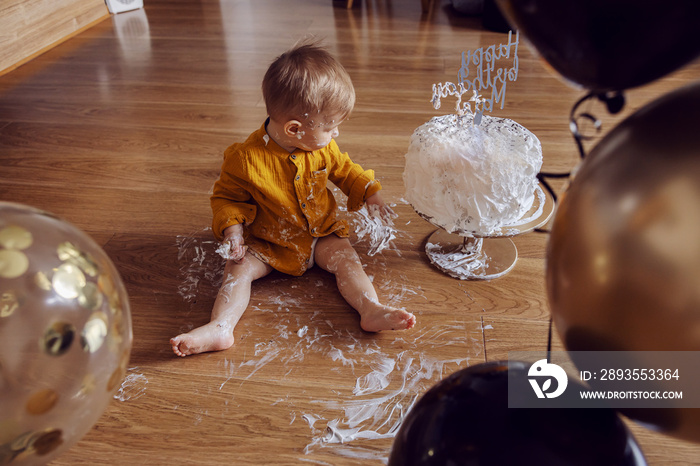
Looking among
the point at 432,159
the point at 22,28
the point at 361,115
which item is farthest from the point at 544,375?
the point at 22,28

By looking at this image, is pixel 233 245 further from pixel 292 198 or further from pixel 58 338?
pixel 58 338

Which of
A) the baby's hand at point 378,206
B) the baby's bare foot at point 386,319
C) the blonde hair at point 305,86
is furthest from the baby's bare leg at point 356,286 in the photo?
the blonde hair at point 305,86

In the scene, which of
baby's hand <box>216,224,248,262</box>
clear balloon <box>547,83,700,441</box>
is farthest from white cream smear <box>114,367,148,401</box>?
clear balloon <box>547,83,700,441</box>

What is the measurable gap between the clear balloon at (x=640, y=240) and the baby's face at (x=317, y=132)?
2.32ft

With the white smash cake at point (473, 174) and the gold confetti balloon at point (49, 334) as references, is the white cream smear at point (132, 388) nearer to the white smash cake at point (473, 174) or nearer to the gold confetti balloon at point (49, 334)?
the gold confetti balloon at point (49, 334)

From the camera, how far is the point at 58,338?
1.65ft

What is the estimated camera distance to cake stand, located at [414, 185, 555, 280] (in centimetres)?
124

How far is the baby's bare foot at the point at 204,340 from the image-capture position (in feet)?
3.58

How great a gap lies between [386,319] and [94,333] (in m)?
0.67

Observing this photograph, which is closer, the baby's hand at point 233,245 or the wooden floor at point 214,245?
the wooden floor at point 214,245

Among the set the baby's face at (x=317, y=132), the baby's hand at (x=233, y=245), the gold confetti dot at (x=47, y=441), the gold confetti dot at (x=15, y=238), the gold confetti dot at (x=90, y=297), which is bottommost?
the baby's hand at (x=233, y=245)

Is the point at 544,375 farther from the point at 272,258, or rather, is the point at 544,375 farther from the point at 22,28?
the point at 22,28

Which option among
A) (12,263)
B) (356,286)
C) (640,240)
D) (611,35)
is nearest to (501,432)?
(640,240)

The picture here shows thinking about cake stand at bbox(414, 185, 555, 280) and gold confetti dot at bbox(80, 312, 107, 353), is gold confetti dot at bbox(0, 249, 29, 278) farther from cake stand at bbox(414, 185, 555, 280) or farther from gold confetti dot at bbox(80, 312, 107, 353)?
cake stand at bbox(414, 185, 555, 280)
